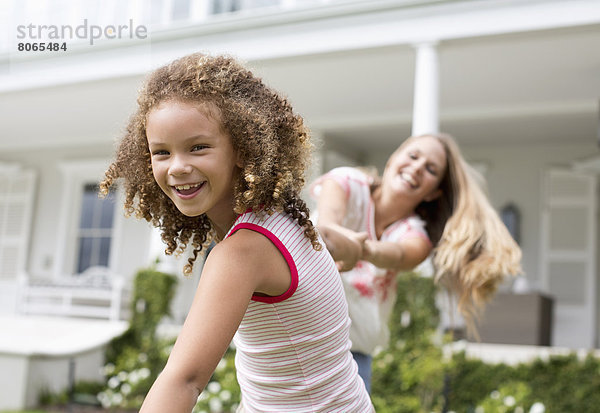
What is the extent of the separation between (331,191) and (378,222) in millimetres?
308

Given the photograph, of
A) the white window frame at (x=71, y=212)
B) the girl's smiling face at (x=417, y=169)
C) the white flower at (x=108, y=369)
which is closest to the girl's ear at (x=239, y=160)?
the girl's smiling face at (x=417, y=169)

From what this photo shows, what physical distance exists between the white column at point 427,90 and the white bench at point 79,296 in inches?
179

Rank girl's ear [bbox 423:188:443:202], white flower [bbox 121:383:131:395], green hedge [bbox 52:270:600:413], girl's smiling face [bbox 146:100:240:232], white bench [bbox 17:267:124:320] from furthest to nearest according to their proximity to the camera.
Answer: white bench [bbox 17:267:124:320] → white flower [bbox 121:383:131:395] → green hedge [bbox 52:270:600:413] → girl's ear [bbox 423:188:443:202] → girl's smiling face [bbox 146:100:240:232]

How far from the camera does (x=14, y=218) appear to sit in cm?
1172

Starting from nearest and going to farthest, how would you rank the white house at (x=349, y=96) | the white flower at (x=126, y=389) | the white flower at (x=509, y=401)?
the white flower at (x=509, y=401) → the white house at (x=349, y=96) → the white flower at (x=126, y=389)

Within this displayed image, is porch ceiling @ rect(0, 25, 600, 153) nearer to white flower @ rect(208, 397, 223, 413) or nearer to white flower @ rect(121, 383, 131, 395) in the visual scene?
white flower @ rect(208, 397, 223, 413)

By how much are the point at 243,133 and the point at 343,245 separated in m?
0.58

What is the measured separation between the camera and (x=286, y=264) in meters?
1.22

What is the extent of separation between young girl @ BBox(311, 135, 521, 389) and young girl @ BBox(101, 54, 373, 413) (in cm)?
96

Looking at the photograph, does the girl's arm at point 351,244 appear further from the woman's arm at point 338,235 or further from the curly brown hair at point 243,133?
the curly brown hair at point 243,133

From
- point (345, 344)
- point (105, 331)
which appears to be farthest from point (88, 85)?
point (345, 344)

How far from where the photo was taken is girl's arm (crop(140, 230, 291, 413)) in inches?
42.5

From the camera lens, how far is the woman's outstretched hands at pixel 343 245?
1680 millimetres

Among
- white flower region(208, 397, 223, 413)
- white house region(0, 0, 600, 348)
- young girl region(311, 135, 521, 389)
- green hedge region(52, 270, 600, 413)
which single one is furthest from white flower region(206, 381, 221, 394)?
young girl region(311, 135, 521, 389)
